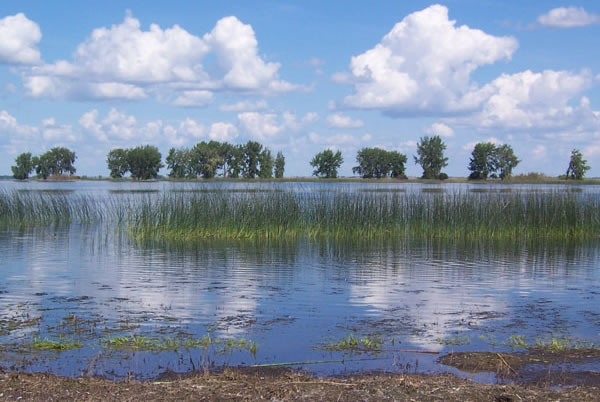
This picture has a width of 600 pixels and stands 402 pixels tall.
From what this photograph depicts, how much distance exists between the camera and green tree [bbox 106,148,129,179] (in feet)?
299

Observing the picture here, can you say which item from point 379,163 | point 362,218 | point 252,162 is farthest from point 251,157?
point 362,218

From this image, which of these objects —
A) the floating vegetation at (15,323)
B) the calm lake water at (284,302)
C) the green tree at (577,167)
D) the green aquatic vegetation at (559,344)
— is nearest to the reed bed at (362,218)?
the calm lake water at (284,302)

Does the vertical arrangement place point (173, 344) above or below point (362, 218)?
below

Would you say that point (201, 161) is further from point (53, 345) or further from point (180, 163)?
point (53, 345)

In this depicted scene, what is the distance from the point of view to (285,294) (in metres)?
10.6

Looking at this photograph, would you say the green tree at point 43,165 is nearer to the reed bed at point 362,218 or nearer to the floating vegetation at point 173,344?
the reed bed at point 362,218

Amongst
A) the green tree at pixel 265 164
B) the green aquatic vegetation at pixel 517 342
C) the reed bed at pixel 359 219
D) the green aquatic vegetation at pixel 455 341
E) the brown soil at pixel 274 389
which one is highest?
the green tree at pixel 265 164

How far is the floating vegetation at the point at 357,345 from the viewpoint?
7160mm

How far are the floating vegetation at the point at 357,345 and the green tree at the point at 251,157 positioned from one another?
82539 mm

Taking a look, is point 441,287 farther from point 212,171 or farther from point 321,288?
point 212,171

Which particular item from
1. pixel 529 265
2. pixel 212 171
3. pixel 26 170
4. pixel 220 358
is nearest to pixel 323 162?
pixel 212 171

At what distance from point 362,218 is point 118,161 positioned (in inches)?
3036

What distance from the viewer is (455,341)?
7.57 meters

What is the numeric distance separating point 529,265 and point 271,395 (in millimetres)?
10818
